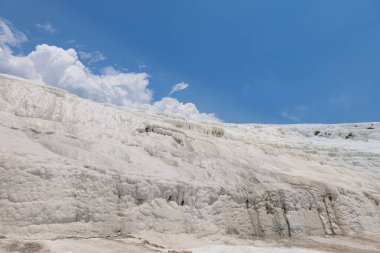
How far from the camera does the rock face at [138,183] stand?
13.4 m

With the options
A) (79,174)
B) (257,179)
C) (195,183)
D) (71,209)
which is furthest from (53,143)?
(257,179)

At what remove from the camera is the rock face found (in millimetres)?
13398

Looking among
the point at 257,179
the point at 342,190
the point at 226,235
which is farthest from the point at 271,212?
the point at 342,190

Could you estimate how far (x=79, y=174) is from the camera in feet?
47.8

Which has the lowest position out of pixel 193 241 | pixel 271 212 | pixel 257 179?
pixel 193 241

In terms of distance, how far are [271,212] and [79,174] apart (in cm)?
1019

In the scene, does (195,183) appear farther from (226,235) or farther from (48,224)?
(48,224)

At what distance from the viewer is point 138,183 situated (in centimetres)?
1594

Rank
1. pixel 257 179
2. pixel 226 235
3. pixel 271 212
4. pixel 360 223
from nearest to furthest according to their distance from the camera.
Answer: pixel 226 235, pixel 271 212, pixel 257 179, pixel 360 223

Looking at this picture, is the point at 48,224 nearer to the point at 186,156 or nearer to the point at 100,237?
the point at 100,237

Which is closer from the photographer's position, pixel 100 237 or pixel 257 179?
pixel 100 237

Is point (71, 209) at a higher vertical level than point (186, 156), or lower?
lower

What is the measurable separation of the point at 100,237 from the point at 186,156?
27.6 ft

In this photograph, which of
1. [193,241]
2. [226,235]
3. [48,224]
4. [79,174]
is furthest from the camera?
[226,235]
